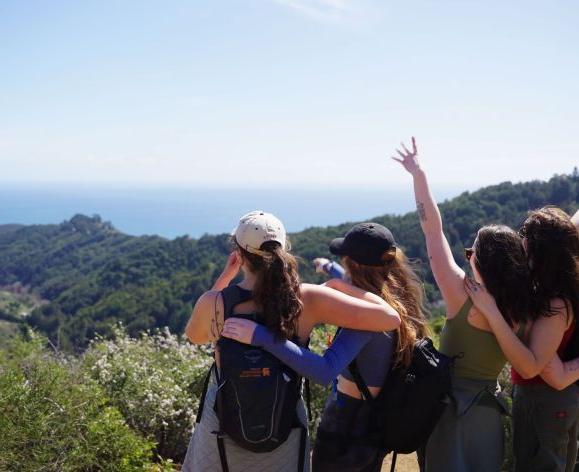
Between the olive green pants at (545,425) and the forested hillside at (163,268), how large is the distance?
23558mm

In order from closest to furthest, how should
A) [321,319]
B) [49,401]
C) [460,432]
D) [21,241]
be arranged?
[321,319], [460,432], [49,401], [21,241]

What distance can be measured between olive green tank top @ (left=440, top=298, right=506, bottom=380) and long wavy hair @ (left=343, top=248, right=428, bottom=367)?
0.46ft

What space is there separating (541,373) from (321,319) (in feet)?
3.38

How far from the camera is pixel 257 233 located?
2.11 meters

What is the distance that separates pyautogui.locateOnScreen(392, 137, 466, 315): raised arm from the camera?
2324 mm

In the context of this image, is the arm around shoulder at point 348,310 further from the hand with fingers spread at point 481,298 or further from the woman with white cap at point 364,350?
the hand with fingers spread at point 481,298

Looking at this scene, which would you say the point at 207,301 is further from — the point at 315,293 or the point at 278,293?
the point at 315,293

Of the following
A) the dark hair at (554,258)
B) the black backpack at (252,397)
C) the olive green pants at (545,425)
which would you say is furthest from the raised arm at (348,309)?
the olive green pants at (545,425)

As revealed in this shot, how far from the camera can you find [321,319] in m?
2.13

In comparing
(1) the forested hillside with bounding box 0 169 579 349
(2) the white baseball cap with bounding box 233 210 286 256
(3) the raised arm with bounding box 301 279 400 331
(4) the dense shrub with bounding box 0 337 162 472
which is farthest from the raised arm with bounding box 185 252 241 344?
(1) the forested hillside with bounding box 0 169 579 349

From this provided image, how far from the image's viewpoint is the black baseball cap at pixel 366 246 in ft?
7.45

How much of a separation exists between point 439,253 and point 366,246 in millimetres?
347

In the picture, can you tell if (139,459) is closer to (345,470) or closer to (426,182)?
(345,470)

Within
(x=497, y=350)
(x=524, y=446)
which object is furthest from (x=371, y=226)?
(x=524, y=446)
